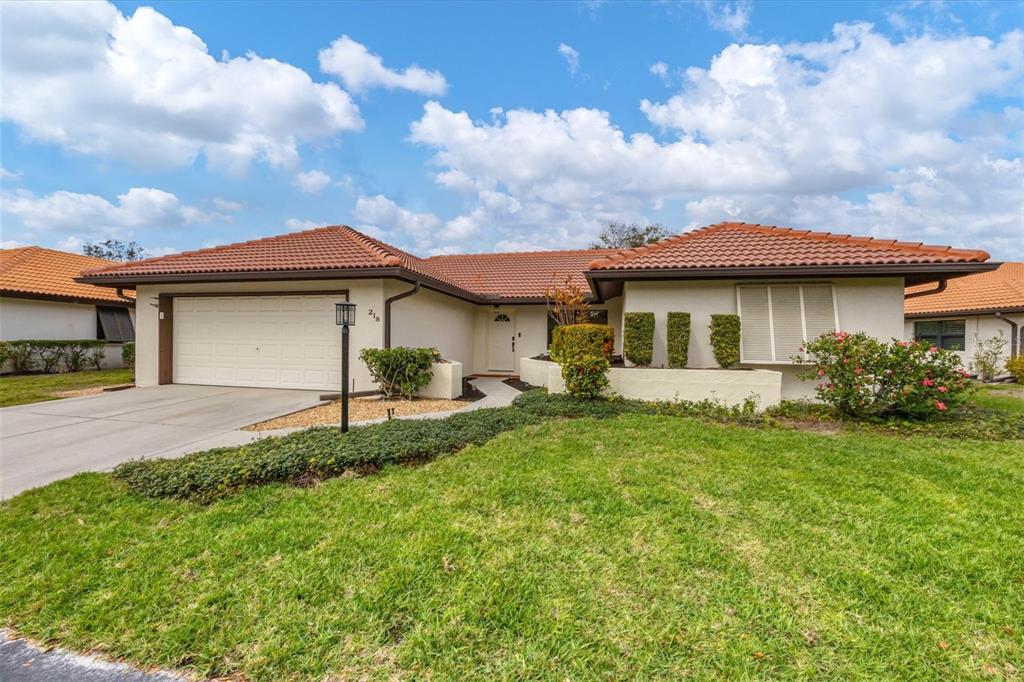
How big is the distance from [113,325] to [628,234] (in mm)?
27578

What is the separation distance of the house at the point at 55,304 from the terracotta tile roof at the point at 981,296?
2831 centimetres

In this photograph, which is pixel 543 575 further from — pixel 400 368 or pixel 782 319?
pixel 782 319

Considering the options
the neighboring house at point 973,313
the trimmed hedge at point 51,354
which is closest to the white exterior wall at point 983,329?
the neighboring house at point 973,313

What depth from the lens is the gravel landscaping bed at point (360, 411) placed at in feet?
23.6

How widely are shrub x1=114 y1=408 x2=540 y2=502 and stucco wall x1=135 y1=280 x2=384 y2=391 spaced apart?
4169 millimetres

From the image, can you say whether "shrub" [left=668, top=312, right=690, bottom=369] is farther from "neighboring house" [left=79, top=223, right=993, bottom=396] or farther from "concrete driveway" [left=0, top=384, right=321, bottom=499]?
"concrete driveway" [left=0, top=384, right=321, bottom=499]

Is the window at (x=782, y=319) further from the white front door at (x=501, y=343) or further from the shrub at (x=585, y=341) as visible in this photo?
the white front door at (x=501, y=343)

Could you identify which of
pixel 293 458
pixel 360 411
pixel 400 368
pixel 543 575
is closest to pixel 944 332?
pixel 400 368

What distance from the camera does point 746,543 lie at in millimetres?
3129

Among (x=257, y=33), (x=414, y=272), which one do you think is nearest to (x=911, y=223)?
(x=414, y=272)

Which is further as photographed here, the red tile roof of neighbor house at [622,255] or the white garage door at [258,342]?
the white garage door at [258,342]

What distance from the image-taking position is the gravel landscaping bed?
284 inches

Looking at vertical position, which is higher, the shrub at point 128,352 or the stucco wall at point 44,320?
the stucco wall at point 44,320

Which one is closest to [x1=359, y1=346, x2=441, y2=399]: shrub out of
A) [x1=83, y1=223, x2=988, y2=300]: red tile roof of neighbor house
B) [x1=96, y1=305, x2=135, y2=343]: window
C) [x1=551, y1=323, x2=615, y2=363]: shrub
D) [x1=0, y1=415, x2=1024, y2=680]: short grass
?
[x1=83, y1=223, x2=988, y2=300]: red tile roof of neighbor house
